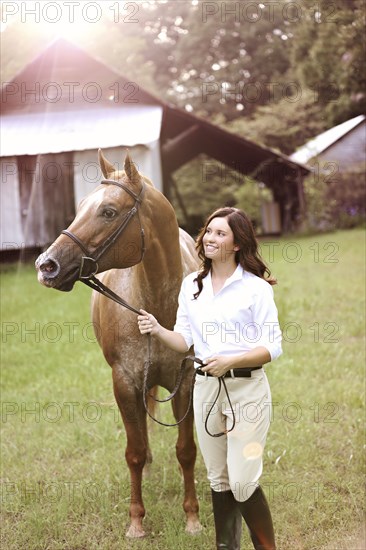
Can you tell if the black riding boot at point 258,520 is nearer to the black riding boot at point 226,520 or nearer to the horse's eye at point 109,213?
the black riding boot at point 226,520

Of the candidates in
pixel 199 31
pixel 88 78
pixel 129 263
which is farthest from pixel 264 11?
pixel 129 263

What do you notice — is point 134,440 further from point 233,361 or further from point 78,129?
point 78,129

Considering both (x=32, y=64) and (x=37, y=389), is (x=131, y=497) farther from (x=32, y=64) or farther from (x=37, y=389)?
(x=32, y=64)

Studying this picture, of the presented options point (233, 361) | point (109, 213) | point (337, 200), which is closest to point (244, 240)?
point (233, 361)

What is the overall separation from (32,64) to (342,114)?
881cm

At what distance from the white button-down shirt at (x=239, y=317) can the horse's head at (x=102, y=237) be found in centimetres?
50

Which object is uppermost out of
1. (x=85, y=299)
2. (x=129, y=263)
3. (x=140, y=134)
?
(x=140, y=134)

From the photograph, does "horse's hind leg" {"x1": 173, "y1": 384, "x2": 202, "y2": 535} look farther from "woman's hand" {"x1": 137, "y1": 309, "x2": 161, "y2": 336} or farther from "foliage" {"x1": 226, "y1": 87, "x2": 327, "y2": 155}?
"foliage" {"x1": 226, "y1": 87, "x2": 327, "y2": 155}

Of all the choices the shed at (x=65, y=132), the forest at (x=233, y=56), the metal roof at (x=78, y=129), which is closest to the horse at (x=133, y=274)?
the forest at (x=233, y=56)

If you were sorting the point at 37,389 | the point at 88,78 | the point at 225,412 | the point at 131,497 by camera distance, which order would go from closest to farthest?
1. the point at 225,412
2. the point at 131,497
3. the point at 37,389
4. the point at 88,78

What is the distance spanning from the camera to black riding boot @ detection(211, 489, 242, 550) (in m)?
3.09

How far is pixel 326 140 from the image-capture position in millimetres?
21688

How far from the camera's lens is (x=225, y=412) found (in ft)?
9.80

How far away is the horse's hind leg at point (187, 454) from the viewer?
382 centimetres
